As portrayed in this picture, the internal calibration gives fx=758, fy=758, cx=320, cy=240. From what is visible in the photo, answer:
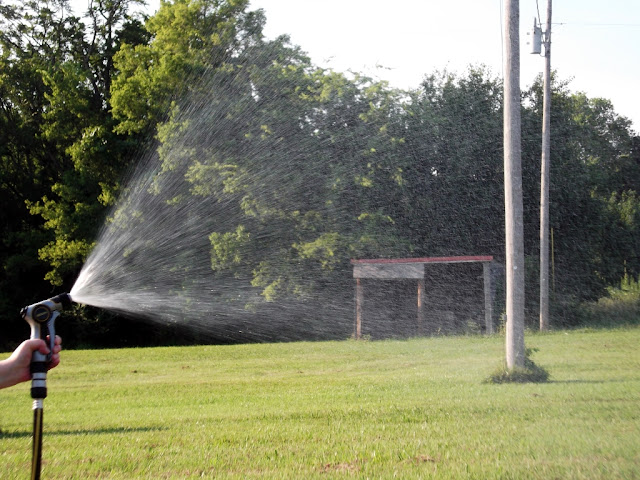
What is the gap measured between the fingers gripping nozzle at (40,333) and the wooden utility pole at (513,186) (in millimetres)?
7992

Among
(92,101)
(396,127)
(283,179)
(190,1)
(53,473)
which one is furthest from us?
(92,101)

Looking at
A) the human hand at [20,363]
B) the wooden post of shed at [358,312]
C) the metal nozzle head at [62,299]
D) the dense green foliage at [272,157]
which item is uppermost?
the dense green foliage at [272,157]

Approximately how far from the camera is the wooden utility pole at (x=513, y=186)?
10.6m

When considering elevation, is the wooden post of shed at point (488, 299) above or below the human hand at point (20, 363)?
below

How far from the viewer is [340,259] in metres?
24.6

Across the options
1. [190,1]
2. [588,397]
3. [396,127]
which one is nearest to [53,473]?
[588,397]

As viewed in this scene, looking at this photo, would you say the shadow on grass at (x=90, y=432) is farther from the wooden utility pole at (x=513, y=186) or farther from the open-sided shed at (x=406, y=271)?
the open-sided shed at (x=406, y=271)

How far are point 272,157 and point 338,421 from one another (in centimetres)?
1738

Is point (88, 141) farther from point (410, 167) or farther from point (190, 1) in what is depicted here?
point (410, 167)

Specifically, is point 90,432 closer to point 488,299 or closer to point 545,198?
point 488,299

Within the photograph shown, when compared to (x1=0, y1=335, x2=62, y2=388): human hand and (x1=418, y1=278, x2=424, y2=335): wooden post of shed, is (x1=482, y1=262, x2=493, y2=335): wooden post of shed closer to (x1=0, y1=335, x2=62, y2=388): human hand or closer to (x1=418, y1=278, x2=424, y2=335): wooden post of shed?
(x1=418, y1=278, x2=424, y2=335): wooden post of shed

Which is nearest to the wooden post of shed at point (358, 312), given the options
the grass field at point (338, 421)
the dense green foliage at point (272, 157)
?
the dense green foliage at point (272, 157)

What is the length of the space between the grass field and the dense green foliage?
9803 mm

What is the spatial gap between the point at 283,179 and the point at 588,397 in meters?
15.9
